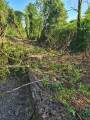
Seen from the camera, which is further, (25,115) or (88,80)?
(88,80)

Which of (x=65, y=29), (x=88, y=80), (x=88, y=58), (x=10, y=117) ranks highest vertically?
(x=65, y=29)

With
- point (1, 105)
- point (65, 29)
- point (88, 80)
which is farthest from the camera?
point (65, 29)

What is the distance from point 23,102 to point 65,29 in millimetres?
8580

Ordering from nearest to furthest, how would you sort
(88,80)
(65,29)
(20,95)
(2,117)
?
(2,117) → (20,95) → (88,80) → (65,29)

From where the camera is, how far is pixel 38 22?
71.8 feet

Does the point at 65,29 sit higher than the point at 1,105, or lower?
higher

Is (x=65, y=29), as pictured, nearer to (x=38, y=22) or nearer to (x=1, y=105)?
(x=1, y=105)

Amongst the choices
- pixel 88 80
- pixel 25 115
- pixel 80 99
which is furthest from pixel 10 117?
pixel 88 80

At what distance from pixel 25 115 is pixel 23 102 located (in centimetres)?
42

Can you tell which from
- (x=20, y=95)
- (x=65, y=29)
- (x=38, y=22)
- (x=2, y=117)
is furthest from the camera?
(x=38, y=22)

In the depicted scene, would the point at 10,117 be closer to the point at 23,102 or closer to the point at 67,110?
the point at 23,102

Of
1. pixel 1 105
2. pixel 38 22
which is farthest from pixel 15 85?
pixel 38 22

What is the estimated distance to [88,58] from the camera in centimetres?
456

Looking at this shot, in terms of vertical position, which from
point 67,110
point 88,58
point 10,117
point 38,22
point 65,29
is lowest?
point 10,117
